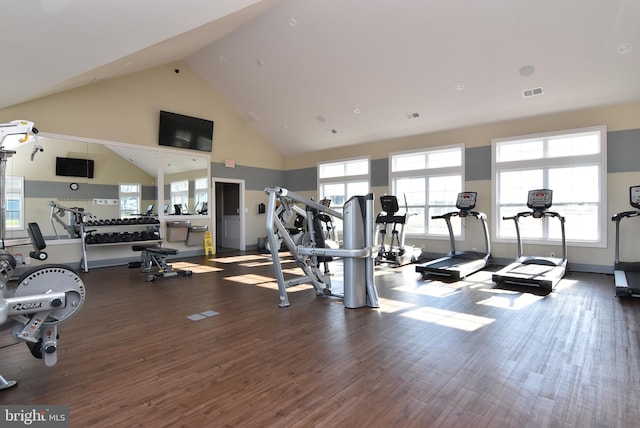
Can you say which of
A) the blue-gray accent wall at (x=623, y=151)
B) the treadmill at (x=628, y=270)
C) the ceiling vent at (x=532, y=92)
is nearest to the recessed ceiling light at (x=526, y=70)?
the ceiling vent at (x=532, y=92)

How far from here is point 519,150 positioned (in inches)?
290

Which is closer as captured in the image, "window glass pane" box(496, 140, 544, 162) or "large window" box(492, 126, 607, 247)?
"large window" box(492, 126, 607, 247)

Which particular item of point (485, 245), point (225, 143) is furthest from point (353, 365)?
point (225, 143)

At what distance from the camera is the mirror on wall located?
650 centimetres

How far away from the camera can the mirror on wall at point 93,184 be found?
6.50 metres

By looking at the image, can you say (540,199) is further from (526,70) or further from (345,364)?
(345,364)

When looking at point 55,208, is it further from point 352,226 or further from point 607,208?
point 607,208

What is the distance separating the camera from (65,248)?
7125 mm

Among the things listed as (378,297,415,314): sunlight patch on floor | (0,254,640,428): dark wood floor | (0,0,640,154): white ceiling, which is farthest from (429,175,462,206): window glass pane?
(378,297,415,314): sunlight patch on floor

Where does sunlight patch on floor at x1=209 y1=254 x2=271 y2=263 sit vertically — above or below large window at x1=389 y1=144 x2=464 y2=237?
below

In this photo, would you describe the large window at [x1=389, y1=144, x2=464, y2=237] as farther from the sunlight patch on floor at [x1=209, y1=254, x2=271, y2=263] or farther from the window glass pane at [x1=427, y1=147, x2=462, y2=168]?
the sunlight patch on floor at [x1=209, y1=254, x2=271, y2=263]

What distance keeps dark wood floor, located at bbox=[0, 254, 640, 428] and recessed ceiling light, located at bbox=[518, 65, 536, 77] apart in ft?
12.8

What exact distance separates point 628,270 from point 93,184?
33.7 feet

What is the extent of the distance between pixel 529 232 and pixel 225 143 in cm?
812
